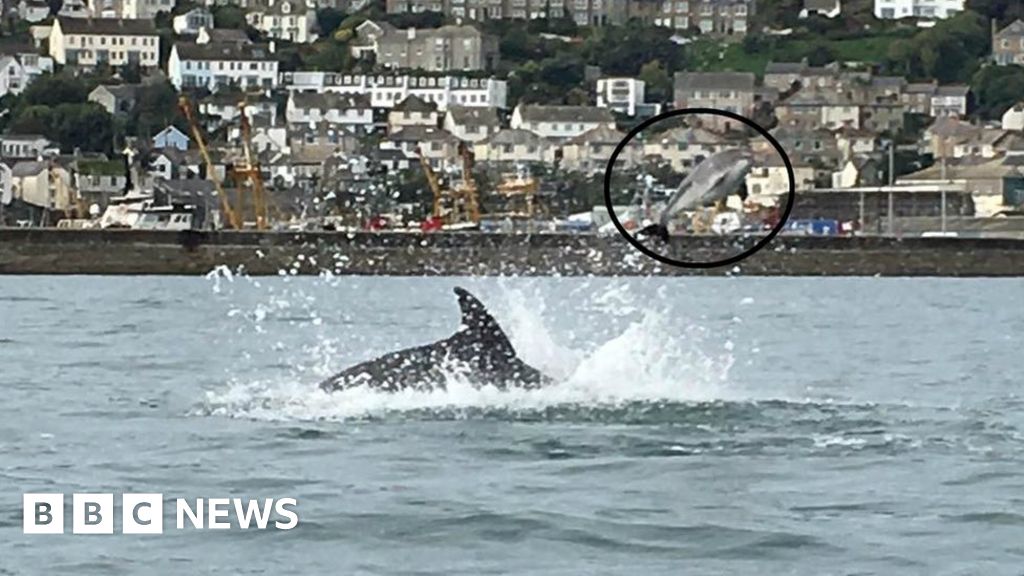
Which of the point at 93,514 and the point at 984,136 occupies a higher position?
the point at 93,514

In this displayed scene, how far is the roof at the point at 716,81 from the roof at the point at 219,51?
21.3m

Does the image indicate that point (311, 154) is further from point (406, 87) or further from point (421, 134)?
point (406, 87)

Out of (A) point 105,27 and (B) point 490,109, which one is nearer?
(B) point 490,109

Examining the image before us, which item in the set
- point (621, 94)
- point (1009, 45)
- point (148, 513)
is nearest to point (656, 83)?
point (621, 94)

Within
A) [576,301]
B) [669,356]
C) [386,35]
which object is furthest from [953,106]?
[669,356]

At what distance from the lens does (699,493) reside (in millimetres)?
21219

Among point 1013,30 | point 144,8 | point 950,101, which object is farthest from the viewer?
point 144,8

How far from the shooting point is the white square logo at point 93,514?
760 inches

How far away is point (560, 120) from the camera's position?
145375 millimetres

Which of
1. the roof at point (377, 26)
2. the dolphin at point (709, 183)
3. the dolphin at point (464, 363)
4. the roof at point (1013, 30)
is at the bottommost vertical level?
the roof at point (1013, 30)

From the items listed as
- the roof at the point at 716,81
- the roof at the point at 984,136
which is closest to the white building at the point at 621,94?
the roof at the point at 716,81

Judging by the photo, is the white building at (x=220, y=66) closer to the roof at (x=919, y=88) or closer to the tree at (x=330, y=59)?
the tree at (x=330, y=59)

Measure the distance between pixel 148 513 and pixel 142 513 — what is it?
0.19 feet

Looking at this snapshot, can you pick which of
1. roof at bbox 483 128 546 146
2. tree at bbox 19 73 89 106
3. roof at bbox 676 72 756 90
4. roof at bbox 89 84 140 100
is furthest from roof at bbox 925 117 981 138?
tree at bbox 19 73 89 106
